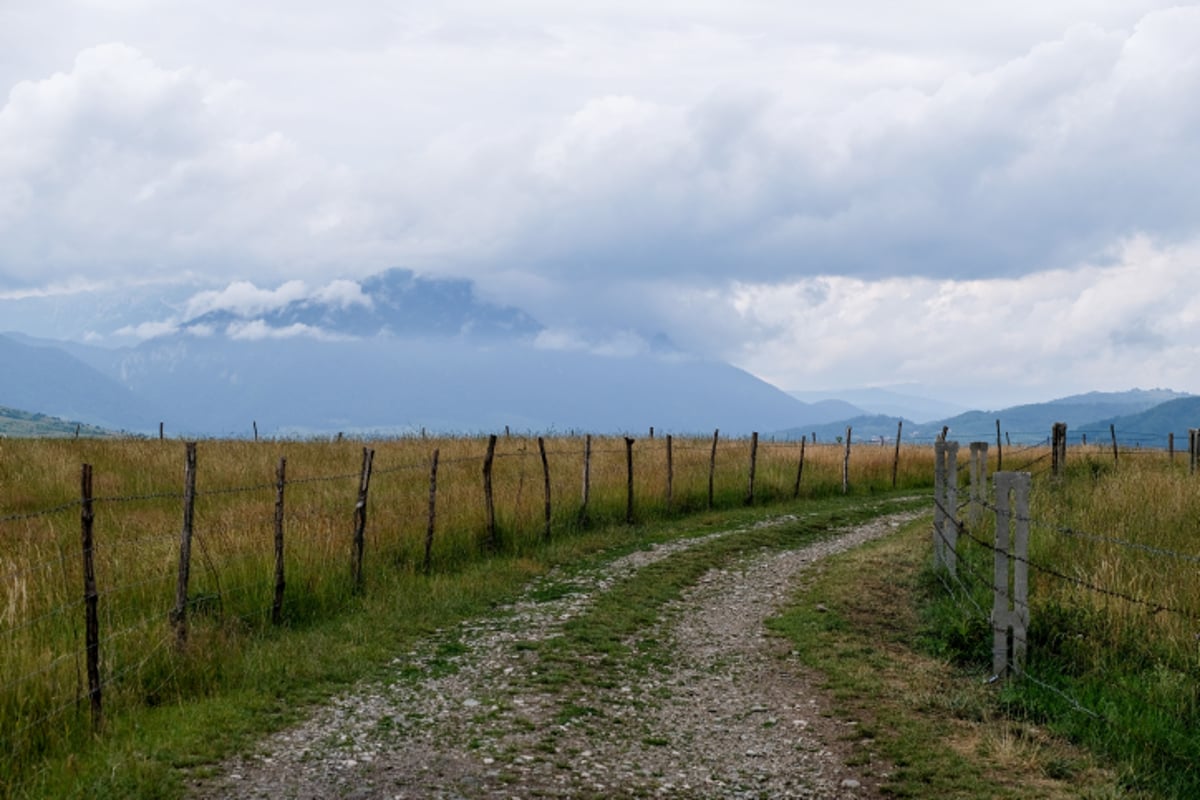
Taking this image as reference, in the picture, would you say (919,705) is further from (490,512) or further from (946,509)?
(490,512)

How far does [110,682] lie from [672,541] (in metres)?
14.7

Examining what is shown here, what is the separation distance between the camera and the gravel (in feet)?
27.6

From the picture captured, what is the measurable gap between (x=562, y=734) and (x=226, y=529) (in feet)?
30.3

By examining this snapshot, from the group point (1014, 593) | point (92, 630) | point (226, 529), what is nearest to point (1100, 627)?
point (1014, 593)

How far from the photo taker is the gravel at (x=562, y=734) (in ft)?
27.6

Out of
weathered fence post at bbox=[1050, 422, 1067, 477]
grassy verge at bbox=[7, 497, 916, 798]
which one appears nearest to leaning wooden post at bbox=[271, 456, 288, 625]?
grassy verge at bbox=[7, 497, 916, 798]

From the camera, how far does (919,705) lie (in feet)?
35.6

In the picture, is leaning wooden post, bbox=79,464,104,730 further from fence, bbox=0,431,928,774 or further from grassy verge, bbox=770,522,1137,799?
grassy verge, bbox=770,522,1137,799

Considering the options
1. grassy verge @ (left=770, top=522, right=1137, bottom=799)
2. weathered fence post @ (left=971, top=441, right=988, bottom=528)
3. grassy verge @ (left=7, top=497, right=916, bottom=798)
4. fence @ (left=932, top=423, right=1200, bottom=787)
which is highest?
weathered fence post @ (left=971, top=441, right=988, bottom=528)

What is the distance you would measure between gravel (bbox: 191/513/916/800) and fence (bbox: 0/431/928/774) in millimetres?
2179

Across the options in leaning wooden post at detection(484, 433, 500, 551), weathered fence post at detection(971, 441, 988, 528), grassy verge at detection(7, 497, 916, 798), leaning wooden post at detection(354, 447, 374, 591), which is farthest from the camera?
weathered fence post at detection(971, 441, 988, 528)

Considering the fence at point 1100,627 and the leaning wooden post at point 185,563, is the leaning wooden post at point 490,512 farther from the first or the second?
the fence at point 1100,627

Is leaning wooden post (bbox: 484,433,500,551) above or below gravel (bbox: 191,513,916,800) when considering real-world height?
above

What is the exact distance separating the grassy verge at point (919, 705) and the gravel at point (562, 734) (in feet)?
1.20
